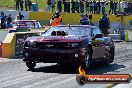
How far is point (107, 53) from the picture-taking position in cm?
1466

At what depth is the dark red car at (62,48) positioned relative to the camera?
12109 mm

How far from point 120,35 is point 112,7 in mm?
5294

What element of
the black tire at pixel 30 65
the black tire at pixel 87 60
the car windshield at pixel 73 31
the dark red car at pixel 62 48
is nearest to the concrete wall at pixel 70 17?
the car windshield at pixel 73 31

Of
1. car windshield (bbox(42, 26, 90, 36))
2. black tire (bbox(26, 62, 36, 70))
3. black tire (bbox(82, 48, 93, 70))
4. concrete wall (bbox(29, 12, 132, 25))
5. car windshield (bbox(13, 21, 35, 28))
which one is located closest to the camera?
black tire (bbox(82, 48, 93, 70))

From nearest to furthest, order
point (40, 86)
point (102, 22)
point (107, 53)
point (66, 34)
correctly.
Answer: point (40, 86) → point (66, 34) → point (107, 53) → point (102, 22)

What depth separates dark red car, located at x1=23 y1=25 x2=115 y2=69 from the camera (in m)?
12.1

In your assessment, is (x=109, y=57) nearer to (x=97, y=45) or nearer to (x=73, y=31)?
(x=97, y=45)

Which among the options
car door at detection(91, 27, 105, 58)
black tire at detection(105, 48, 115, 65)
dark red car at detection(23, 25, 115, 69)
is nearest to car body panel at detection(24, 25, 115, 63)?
dark red car at detection(23, 25, 115, 69)

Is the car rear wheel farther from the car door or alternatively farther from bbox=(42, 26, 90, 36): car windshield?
bbox=(42, 26, 90, 36): car windshield

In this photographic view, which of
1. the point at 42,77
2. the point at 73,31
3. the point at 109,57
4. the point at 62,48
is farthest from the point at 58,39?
the point at 109,57

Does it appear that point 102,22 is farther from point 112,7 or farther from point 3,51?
point 3,51

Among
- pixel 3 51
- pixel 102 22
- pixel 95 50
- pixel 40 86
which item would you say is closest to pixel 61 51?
pixel 95 50

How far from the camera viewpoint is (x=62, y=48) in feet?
39.7

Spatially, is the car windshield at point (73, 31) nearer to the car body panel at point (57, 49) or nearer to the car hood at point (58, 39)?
the car body panel at point (57, 49)
